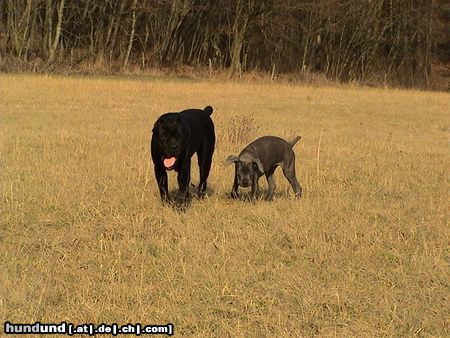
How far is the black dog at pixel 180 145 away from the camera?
5.61m

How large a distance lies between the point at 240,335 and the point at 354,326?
805 mm

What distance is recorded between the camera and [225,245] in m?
4.99

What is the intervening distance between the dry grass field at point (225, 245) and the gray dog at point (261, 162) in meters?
0.26

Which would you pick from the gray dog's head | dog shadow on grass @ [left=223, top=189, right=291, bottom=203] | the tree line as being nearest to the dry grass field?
dog shadow on grass @ [left=223, top=189, right=291, bottom=203]

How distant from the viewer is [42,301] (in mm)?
3752

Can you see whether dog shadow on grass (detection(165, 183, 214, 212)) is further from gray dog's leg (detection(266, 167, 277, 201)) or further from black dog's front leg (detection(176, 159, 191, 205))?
gray dog's leg (detection(266, 167, 277, 201))

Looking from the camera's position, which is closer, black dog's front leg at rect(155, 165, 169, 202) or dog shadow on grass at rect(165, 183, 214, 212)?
black dog's front leg at rect(155, 165, 169, 202)

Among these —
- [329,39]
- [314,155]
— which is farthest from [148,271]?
[329,39]

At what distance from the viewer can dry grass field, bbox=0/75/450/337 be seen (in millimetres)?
3693

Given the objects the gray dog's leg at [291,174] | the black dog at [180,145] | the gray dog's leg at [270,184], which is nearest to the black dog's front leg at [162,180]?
the black dog at [180,145]

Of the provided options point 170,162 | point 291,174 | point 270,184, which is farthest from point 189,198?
point 291,174

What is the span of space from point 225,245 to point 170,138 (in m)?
1.34

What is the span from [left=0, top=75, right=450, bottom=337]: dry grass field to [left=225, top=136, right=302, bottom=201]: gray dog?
261 mm

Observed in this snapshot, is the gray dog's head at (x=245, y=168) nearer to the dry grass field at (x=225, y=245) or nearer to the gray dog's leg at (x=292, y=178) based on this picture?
the dry grass field at (x=225, y=245)
